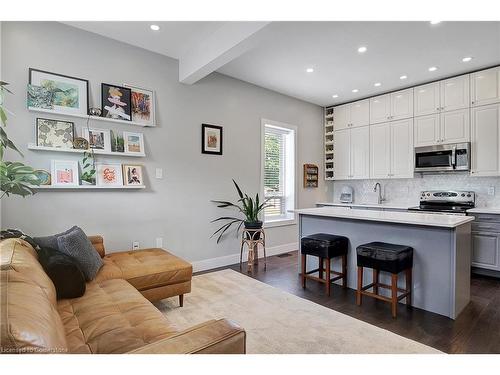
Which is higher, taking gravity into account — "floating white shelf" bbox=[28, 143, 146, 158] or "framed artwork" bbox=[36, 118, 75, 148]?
"framed artwork" bbox=[36, 118, 75, 148]

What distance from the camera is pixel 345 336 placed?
2.11 m

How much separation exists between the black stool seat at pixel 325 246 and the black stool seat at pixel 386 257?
13.9 inches

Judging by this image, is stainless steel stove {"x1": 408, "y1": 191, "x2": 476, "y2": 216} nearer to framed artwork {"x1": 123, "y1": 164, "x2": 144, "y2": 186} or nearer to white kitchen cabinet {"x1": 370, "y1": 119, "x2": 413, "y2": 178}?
white kitchen cabinet {"x1": 370, "y1": 119, "x2": 413, "y2": 178}

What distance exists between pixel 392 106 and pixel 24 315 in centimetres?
527

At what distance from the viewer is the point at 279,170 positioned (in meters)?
5.11

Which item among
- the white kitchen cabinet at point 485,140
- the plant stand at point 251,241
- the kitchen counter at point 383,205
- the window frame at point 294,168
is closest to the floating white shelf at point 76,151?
the plant stand at point 251,241

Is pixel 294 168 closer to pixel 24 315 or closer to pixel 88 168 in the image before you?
pixel 88 168

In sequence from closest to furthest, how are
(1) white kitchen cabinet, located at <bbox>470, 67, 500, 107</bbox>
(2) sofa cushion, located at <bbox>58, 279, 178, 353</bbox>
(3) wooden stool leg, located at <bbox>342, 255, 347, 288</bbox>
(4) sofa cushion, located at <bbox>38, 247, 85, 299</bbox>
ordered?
1. (2) sofa cushion, located at <bbox>58, 279, 178, 353</bbox>
2. (4) sofa cushion, located at <bbox>38, 247, 85, 299</bbox>
3. (3) wooden stool leg, located at <bbox>342, 255, 347, 288</bbox>
4. (1) white kitchen cabinet, located at <bbox>470, 67, 500, 107</bbox>

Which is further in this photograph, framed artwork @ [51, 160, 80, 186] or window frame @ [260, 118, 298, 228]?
window frame @ [260, 118, 298, 228]

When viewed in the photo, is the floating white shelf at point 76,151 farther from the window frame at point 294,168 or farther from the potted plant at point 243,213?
the window frame at point 294,168

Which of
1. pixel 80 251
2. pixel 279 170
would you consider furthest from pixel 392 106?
pixel 80 251

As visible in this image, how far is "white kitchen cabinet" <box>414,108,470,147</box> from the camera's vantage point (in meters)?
3.95

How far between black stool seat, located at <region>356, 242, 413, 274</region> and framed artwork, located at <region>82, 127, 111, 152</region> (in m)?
2.89

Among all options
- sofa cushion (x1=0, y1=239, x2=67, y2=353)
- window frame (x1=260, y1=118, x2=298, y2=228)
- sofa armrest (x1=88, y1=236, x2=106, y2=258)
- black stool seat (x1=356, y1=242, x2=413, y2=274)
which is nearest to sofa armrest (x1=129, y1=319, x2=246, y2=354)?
sofa cushion (x1=0, y1=239, x2=67, y2=353)
